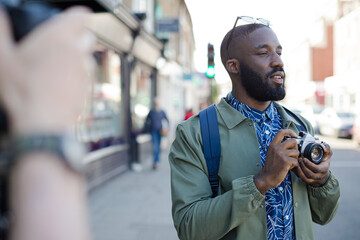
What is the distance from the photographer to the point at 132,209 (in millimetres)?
5863

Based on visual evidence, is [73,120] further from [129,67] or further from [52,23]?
[129,67]

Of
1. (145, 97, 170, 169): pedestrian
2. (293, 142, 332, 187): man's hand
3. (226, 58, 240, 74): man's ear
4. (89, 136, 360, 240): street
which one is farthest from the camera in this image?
(145, 97, 170, 169): pedestrian

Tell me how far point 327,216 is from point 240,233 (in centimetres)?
52

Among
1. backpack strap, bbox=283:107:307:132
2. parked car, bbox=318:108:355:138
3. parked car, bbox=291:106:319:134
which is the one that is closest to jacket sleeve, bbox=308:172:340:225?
backpack strap, bbox=283:107:307:132

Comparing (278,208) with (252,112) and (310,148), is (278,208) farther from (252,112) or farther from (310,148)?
(252,112)

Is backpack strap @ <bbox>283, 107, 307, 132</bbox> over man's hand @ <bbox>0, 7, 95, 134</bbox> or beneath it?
beneath

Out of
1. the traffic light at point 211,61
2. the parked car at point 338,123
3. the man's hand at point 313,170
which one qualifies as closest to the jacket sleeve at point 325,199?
the man's hand at point 313,170

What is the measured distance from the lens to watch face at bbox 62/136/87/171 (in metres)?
0.60

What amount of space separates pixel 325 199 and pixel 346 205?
4873 mm

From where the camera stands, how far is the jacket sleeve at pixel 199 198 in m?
1.47

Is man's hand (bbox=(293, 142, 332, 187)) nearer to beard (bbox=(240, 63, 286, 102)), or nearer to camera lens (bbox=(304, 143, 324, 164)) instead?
camera lens (bbox=(304, 143, 324, 164))

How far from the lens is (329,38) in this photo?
136 feet

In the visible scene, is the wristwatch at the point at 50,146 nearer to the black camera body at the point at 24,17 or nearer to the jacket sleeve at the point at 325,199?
the black camera body at the point at 24,17

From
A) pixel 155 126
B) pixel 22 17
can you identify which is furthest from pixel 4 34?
pixel 155 126
